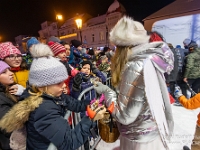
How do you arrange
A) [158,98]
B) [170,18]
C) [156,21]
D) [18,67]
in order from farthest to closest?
[156,21]
[170,18]
[18,67]
[158,98]

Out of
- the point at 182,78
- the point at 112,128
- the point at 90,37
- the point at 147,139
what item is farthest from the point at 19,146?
the point at 90,37

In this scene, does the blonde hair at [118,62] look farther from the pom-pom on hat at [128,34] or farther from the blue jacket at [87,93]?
the blue jacket at [87,93]

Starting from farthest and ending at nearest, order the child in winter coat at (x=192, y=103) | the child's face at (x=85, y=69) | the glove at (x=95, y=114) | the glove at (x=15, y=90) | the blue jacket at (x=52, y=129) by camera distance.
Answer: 1. the child's face at (x=85, y=69)
2. the child in winter coat at (x=192, y=103)
3. the glove at (x=15, y=90)
4. the glove at (x=95, y=114)
5. the blue jacket at (x=52, y=129)

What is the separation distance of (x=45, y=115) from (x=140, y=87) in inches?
33.0

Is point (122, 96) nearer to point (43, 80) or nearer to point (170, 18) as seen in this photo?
point (43, 80)

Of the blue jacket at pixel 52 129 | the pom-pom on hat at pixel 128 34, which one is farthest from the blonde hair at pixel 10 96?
the pom-pom on hat at pixel 128 34

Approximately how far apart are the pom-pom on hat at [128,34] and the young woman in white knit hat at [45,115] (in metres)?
0.65

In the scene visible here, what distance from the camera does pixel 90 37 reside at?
31.0m

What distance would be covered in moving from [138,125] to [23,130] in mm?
1168

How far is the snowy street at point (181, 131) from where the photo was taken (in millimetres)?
2874

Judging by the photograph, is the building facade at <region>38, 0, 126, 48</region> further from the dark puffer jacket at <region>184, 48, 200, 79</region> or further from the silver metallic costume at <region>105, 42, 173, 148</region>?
the silver metallic costume at <region>105, 42, 173, 148</region>

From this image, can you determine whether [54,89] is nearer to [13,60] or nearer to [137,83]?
[137,83]

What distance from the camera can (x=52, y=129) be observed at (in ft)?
3.67

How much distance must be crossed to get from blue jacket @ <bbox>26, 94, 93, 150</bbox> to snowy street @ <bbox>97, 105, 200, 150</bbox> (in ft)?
6.41
